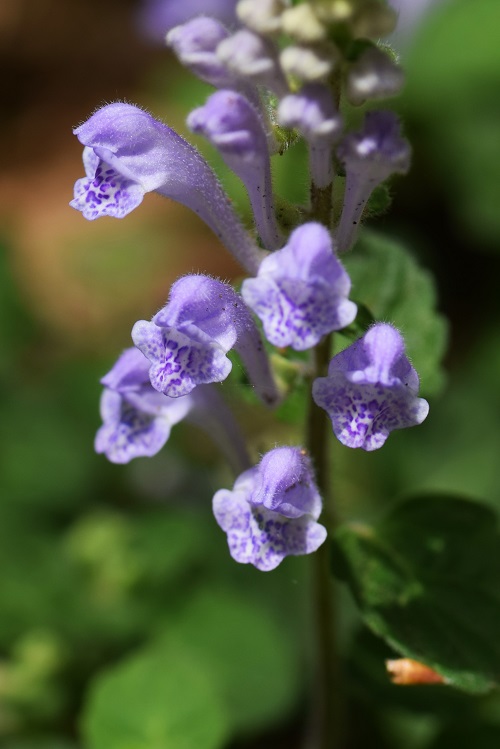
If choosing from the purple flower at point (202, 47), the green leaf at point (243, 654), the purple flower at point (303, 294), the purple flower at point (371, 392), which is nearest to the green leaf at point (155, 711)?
the green leaf at point (243, 654)

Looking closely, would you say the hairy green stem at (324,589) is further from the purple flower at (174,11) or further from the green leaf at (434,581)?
the purple flower at (174,11)

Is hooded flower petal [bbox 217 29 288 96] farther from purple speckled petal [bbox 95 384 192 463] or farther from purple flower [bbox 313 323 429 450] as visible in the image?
purple speckled petal [bbox 95 384 192 463]

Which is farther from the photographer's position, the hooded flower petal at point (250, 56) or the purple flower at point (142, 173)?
the purple flower at point (142, 173)

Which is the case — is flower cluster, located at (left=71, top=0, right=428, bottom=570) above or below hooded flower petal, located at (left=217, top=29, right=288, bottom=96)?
below

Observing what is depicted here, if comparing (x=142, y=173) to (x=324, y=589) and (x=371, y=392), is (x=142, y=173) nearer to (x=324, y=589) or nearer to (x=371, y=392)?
(x=371, y=392)

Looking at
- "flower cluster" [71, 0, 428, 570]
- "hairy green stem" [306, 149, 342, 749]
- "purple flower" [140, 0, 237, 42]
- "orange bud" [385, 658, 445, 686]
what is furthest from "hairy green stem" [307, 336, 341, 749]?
"purple flower" [140, 0, 237, 42]

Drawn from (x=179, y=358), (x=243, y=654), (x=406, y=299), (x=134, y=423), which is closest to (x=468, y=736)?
(x=243, y=654)

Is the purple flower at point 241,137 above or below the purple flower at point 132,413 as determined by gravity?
above
